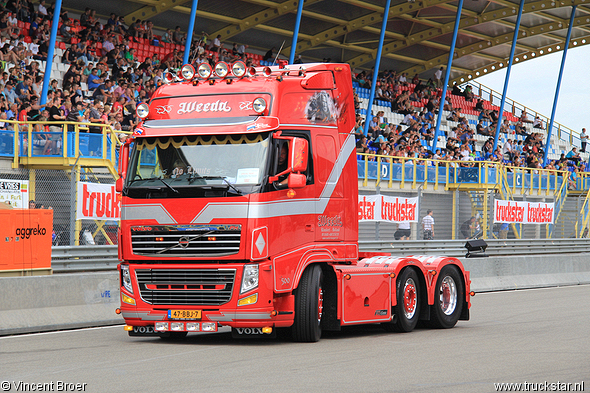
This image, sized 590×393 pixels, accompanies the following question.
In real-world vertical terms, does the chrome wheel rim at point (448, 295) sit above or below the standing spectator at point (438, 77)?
below

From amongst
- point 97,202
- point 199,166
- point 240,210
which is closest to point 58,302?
point 97,202

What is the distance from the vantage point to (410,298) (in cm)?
1241

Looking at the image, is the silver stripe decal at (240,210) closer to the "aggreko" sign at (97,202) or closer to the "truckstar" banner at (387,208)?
the "aggreko" sign at (97,202)

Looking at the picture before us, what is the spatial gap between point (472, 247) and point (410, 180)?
13.2 meters

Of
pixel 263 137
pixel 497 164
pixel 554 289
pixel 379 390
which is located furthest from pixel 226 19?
pixel 379 390

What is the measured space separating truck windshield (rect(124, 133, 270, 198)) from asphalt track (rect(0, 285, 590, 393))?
6.56ft

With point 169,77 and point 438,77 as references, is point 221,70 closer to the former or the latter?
point 169,77

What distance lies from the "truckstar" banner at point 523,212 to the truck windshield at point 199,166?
1603 cm

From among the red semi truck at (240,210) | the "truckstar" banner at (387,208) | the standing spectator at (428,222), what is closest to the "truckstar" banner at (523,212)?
the standing spectator at (428,222)

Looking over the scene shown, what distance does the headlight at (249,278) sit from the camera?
10.0 meters

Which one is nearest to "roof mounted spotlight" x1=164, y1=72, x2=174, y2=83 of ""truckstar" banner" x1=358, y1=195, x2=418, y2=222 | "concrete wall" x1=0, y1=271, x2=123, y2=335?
"concrete wall" x1=0, y1=271, x2=123, y2=335

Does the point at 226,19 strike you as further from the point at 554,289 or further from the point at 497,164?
the point at 554,289

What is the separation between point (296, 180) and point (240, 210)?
2.60 feet

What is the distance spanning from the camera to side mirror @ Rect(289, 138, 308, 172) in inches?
403
